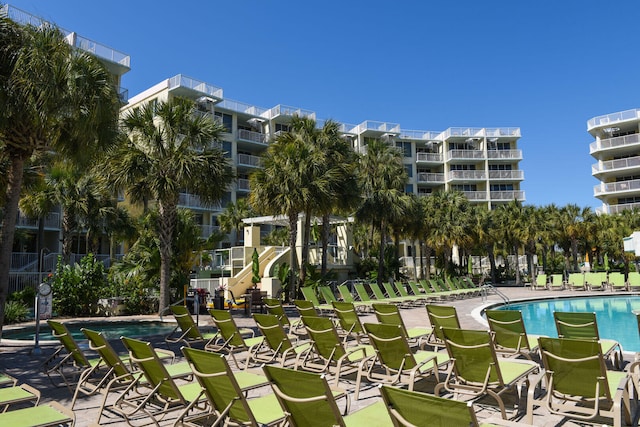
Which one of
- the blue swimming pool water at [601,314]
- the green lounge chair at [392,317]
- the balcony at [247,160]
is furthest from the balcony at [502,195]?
the green lounge chair at [392,317]

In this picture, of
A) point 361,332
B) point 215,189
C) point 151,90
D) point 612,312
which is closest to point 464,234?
point 612,312

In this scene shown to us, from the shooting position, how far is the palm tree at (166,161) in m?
14.4

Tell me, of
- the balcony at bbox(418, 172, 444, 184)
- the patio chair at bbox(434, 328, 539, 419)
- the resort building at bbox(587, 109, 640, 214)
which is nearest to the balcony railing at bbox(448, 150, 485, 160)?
the balcony at bbox(418, 172, 444, 184)

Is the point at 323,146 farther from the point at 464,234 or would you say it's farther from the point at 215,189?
the point at 464,234

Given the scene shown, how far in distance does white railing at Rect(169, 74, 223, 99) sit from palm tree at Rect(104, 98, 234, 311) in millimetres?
25704

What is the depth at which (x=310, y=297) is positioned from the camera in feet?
48.8

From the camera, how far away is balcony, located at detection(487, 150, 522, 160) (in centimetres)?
5578

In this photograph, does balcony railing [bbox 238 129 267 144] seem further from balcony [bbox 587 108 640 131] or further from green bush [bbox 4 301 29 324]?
balcony [bbox 587 108 640 131]

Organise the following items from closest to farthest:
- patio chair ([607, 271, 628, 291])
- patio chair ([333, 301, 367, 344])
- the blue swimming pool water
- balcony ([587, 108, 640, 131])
A: patio chair ([333, 301, 367, 344]) < the blue swimming pool water < patio chair ([607, 271, 628, 291]) < balcony ([587, 108, 640, 131])

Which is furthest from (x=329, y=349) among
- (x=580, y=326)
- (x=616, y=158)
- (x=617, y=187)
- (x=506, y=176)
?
(x=616, y=158)

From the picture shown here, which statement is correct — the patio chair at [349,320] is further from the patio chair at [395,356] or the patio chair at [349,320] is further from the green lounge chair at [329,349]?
the patio chair at [395,356]

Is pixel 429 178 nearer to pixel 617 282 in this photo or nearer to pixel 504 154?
pixel 504 154

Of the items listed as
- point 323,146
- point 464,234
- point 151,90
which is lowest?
point 464,234

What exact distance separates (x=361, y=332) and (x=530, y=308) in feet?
46.5
